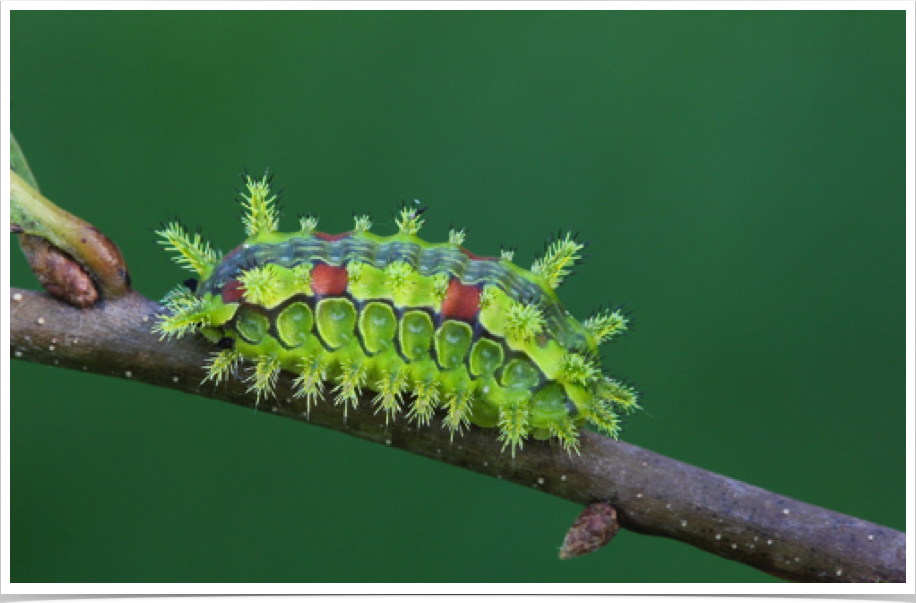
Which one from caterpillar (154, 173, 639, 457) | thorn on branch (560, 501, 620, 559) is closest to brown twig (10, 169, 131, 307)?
caterpillar (154, 173, 639, 457)

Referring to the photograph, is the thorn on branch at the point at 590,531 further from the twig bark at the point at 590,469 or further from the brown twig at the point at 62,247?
the brown twig at the point at 62,247

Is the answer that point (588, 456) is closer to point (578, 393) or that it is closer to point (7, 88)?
point (578, 393)

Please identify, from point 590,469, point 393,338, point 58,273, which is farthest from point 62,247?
point 590,469

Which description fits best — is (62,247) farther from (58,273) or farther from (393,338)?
(393,338)

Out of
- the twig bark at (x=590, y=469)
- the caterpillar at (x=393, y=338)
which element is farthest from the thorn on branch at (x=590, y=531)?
the caterpillar at (x=393, y=338)

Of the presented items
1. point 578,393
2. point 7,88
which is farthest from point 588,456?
point 7,88
